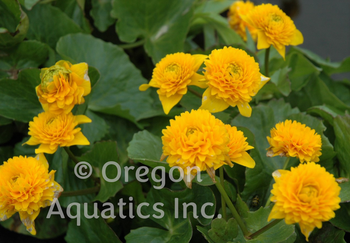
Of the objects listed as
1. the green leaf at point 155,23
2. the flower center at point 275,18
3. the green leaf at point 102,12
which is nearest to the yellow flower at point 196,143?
the flower center at point 275,18

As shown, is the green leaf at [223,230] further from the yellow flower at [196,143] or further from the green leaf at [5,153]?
the green leaf at [5,153]

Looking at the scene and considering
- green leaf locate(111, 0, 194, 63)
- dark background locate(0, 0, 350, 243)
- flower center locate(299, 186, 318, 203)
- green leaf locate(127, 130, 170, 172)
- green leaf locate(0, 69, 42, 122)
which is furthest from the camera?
dark background locate(0, 0, 350, 243)

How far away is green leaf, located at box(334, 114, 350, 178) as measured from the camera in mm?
711

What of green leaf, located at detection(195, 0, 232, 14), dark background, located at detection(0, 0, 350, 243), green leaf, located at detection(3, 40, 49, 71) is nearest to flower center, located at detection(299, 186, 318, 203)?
green leaf, located at detection(3, 40, 49, 71)

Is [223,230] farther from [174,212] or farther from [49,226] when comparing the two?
[49,226]

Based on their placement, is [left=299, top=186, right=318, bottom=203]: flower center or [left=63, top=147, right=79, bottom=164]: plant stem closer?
[left=299, top=186, right=318, bottom=203]: flower center

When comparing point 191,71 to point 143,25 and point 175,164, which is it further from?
point 143,25

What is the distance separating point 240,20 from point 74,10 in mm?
494

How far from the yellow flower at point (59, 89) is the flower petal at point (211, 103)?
210 millimetres

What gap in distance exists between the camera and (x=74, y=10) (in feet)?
3.40

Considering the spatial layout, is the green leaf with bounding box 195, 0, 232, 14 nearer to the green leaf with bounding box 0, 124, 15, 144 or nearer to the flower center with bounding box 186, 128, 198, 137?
the green leaf with bounding box 0, 124, 15, 144

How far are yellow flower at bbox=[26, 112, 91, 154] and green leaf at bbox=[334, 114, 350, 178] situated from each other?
0.49 meters

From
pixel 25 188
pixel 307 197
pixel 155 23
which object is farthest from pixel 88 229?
pixel 155 23

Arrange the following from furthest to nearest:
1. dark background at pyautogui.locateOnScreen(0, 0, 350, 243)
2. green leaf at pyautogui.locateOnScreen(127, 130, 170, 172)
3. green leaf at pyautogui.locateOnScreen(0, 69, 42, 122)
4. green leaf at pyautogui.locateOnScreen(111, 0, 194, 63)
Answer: dark background at pyautogui.locateOnScreen(0, 0, 350, 243)
green leaf at pyautogui.locateOnScreen(111, 0, 194, 63)
green leaf at pyautogui.locateOnScreen(0, 69, 42, 122)
green leaf at pyautogui.locateOnScreen(127, 130, 170, 172)
